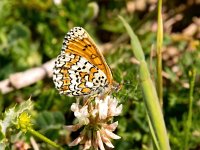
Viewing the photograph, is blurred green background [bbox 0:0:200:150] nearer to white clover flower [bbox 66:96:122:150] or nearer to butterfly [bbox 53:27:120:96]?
butterfly [bbox 53:27:120:96]

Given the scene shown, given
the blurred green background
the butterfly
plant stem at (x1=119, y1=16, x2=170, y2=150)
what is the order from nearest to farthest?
plant stem at (x1=119, y1=16, x2=170, y2=150)
the butterfly
the blurred green background

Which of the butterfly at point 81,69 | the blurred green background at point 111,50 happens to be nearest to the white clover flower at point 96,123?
the butterfly at point 81,69

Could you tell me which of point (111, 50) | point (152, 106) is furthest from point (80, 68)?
point (111, 50)

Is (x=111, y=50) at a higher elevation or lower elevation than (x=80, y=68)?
higher

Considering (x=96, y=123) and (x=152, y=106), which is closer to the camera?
(x=152, y=106)

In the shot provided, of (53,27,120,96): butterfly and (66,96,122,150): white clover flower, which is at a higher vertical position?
(53,27,120,96): butterfly

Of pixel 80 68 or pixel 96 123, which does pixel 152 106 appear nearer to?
pixel 96 123

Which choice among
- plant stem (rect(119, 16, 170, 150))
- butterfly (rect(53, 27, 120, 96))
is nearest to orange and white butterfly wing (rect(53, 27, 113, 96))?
butterfly (rect(53, 27, 120, 96))

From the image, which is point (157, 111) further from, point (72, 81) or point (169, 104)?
point (169, 104)
